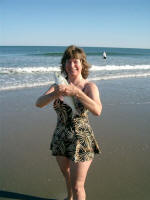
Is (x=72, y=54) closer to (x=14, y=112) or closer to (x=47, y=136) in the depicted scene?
(x=47, y=136)

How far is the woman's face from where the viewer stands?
97.7 inches

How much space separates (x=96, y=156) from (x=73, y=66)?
2359 mm

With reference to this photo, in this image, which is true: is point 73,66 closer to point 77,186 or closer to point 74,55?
point 74,55

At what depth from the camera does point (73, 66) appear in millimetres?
2480

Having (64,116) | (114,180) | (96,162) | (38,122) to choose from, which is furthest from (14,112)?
(64,116)

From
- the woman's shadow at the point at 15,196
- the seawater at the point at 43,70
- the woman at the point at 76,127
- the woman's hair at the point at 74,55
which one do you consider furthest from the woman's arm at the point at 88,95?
the seawater at the point at 43,70

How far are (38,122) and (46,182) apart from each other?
8.63 feet

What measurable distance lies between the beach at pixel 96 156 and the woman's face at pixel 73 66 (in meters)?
1.92

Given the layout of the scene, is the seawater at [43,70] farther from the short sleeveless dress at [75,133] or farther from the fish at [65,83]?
the fish at [65,83]

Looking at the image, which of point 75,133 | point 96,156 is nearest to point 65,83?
point 75,133

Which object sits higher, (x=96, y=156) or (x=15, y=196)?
(x=96, y=156)

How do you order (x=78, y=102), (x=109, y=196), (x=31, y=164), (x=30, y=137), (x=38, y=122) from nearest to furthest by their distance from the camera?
A: 1. (x=78, y=102)
2. (x=109, y=196)
3. (x=31, y=164)
4. (x=30, y=137)
5. (x=38, y=122)

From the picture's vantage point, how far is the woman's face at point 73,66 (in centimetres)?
248

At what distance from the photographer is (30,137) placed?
198 inches
